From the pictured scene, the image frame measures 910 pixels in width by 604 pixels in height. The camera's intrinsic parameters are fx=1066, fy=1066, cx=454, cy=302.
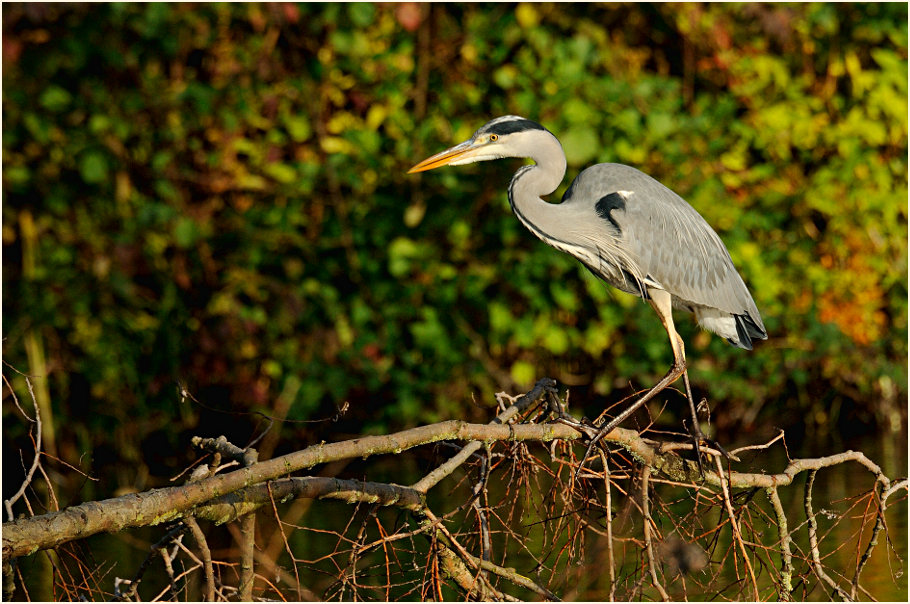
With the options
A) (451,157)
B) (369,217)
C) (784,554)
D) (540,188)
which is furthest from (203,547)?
(369,217)

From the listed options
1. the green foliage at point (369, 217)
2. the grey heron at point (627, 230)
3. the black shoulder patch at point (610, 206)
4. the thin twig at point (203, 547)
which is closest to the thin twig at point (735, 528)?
the grey heron at point (627, 230)

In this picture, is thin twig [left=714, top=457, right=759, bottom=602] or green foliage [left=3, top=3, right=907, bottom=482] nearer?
thin twig [left=714, top=457, right=759, bottom=602]

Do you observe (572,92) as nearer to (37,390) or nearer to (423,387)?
(423,387)

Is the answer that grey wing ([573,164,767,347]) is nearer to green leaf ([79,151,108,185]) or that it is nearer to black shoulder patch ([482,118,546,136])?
black shoulder patch ([482,118,546,136])

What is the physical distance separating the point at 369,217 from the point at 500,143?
268 centimetres

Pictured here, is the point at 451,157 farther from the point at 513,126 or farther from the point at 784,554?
the point at 784,554

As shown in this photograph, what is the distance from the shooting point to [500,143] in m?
3.59

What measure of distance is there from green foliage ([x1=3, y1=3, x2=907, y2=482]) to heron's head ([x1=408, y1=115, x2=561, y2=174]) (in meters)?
2.22

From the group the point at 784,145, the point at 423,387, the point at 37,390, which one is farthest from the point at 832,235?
the point at 37,390

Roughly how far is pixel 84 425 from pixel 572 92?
3427 mm

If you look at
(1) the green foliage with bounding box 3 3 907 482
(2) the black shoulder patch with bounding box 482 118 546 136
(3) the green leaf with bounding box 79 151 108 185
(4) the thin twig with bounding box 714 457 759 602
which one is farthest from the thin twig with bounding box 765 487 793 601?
(3) the green leaf with bounding box 79 151 108 185

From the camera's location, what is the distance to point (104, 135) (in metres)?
6.21

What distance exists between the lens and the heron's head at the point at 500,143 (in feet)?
11.7

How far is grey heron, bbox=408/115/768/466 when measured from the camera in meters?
3.60
